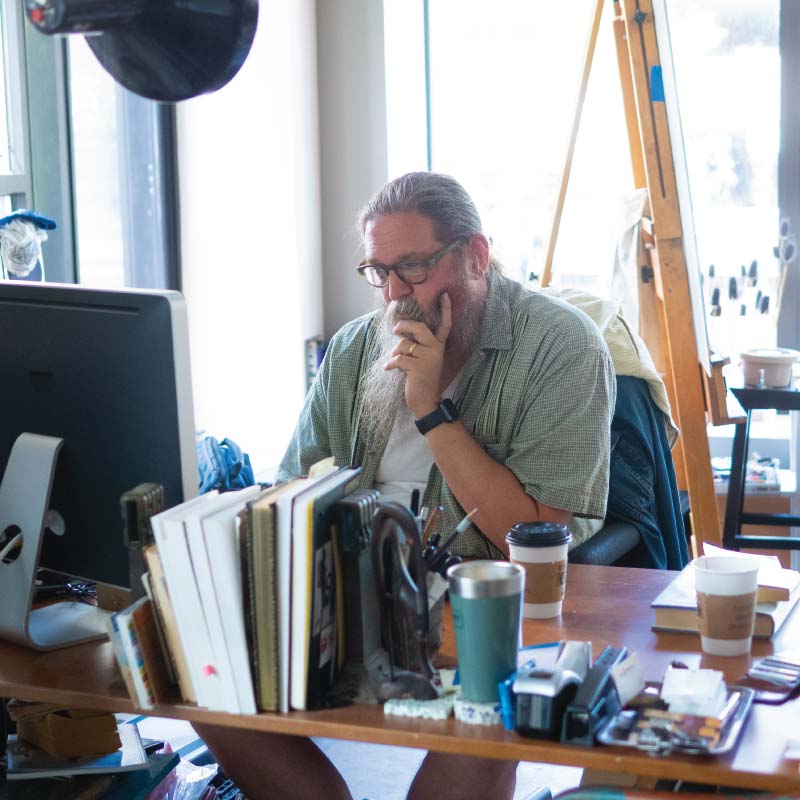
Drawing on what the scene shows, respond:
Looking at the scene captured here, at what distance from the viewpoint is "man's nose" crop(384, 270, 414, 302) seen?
2.02m

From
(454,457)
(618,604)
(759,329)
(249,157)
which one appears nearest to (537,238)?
(759,329)

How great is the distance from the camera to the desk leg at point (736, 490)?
3.20 m

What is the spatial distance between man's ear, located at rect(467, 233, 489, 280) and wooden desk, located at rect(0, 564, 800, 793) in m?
0.65

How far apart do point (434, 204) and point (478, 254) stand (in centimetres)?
13

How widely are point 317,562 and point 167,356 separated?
319mm

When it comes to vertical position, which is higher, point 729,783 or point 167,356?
point 167,356

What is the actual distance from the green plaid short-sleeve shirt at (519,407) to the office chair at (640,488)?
0.51ft

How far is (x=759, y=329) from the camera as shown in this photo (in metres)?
3.91

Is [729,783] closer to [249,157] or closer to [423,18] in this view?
[249,157]

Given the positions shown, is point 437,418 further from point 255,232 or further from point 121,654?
point 255,232

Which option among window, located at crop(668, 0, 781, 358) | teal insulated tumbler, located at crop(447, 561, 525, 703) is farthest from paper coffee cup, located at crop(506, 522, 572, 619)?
window, located at crop(668, 0, 781, 358)

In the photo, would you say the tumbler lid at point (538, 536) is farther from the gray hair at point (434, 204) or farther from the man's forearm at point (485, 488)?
the gray hair at point (434, 204)

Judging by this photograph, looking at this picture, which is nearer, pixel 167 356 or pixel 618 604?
pixel 167 356

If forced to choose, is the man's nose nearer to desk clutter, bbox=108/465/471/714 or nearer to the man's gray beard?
the man's gray beard
